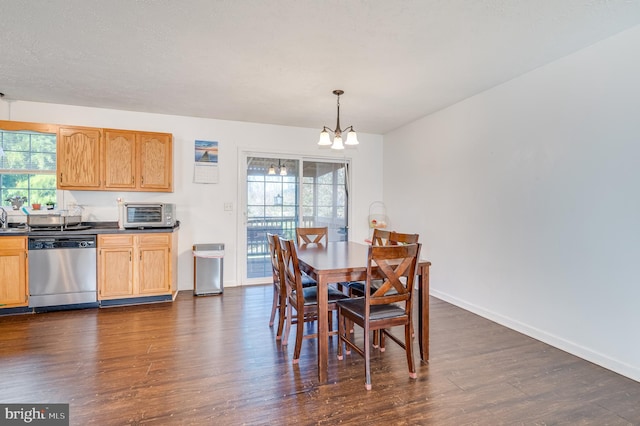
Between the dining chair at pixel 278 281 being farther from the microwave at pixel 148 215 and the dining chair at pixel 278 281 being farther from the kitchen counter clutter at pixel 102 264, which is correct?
the microwave at pixel 148 215

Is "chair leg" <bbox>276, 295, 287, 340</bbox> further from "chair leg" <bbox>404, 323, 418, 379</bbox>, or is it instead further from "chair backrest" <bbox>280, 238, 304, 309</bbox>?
"chair leg" <bbox>404, 323, 418, 379</bbox>

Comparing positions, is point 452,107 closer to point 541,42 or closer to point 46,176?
point 541,42

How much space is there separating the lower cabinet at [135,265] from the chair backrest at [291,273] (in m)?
2.10

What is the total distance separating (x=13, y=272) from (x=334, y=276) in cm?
367

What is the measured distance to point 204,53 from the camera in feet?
8.64

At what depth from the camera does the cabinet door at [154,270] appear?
383cm

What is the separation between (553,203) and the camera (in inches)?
110

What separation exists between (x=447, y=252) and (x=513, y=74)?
214 cm

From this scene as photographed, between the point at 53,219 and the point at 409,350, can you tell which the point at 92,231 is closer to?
the point at 53,219

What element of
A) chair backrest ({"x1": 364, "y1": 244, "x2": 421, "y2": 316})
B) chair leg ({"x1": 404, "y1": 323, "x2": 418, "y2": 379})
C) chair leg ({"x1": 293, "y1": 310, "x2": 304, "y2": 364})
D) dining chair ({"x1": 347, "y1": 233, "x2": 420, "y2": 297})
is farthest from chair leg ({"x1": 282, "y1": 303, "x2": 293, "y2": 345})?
chair leg ({"x1": 404, "y1": 323, "x2": 418, "y2": 379})

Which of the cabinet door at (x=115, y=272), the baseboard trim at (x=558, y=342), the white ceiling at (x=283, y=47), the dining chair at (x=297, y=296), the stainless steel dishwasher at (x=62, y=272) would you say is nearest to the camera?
the white ceiling at (x=283, y=47)

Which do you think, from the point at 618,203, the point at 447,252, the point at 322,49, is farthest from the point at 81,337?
the point at 618,203

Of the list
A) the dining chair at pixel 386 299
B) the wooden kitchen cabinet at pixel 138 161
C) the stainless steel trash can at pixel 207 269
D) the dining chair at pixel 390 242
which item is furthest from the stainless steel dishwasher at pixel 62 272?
the dining chair at pixel 386 299

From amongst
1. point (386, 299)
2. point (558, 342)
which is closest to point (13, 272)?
point (386, 299)
